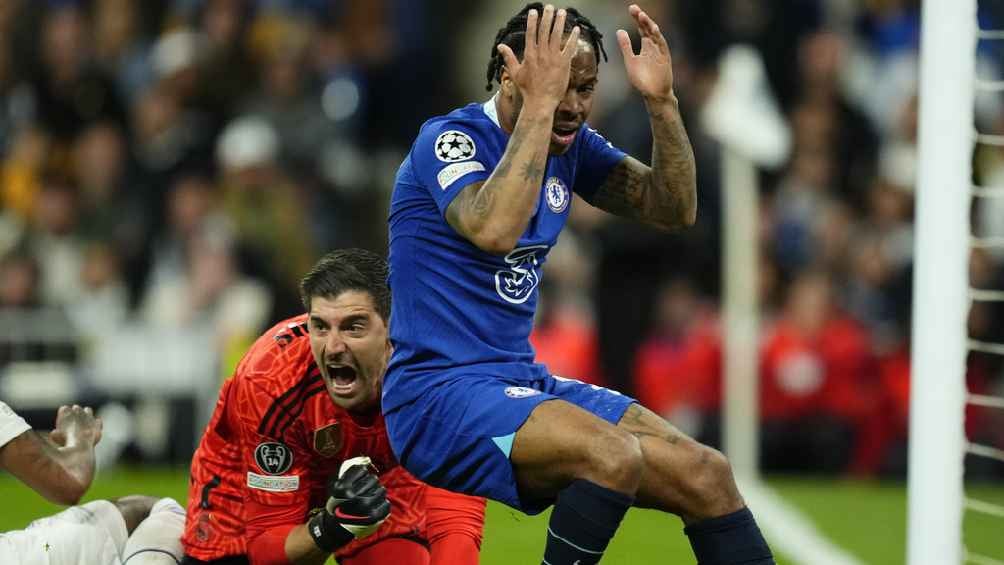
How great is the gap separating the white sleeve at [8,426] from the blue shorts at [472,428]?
117 cm

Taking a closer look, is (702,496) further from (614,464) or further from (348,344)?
(348,344)

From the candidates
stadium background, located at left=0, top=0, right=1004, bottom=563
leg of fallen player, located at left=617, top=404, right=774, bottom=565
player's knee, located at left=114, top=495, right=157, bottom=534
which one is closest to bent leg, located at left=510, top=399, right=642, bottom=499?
leg of fallen player, located at left=617, top=404, right=774, bottom=565

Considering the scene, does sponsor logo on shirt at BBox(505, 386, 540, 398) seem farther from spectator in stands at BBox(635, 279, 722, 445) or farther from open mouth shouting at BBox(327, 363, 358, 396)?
spectator in stands at BBox(635, 279, 722, 445)

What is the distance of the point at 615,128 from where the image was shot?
1067 centimetres

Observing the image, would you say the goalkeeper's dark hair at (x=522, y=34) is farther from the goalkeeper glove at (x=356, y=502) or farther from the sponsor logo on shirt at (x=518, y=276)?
the goalkeeper glove at (x=356, y=502)

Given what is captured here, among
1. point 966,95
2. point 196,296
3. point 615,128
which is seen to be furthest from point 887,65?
point 966,95

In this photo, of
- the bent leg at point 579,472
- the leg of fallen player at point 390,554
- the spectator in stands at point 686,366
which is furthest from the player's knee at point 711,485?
the spectator in stands at point 686,366

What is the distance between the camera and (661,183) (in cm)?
523

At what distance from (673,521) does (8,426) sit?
512 cm

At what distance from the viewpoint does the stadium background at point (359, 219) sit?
11039 mm

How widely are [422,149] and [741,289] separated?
21.4 feet

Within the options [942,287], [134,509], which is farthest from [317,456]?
[942,287]

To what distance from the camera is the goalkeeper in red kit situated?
5422 mm

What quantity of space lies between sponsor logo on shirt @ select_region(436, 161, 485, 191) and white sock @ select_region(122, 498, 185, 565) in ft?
5.95
